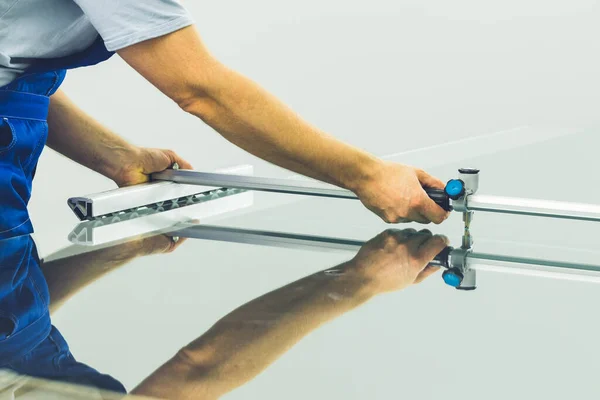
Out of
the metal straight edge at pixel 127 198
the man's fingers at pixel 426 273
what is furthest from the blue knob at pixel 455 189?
the metal straight edge at pixel 127 198

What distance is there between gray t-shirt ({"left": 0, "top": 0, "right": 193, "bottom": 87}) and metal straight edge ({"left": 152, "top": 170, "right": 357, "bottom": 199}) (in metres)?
0.37

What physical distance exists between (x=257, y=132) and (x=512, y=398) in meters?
0.77

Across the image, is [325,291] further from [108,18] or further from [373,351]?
[108,18]

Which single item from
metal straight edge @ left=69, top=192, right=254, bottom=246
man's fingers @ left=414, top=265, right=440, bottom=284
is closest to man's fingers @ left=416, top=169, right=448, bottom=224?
man's fingers @ left=414, top=265, right=440, bottom=284

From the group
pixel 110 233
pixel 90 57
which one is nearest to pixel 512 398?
pixel 110 233

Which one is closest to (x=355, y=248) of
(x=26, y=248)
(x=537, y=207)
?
(x=537, y=207)

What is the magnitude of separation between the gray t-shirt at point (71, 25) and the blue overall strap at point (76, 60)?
12 millimetres

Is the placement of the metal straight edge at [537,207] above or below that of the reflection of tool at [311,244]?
above

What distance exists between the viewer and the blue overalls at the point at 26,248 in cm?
86

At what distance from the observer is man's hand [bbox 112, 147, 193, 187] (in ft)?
6.03

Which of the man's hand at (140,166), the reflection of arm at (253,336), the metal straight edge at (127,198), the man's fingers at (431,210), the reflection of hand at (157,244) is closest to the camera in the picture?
the reflection of arm at (253,336)

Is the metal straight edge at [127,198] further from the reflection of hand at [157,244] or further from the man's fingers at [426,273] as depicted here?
the man's fingers at [426,273]

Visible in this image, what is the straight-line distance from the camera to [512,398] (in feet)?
2.63

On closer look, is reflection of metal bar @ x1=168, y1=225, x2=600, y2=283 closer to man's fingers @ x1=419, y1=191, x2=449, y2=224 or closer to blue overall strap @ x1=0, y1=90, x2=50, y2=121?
man's fingers @ x1=419, y1=191, x2=449, y2=224
